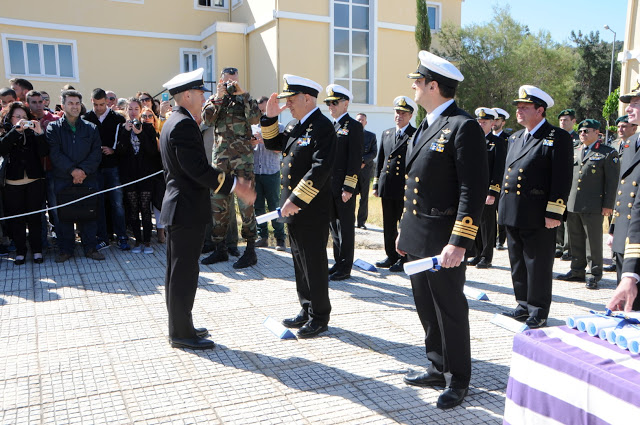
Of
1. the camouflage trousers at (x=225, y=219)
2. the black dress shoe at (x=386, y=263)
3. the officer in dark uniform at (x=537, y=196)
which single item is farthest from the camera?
the black dress shoe at (x=386, y=263)

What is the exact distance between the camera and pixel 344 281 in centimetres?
614

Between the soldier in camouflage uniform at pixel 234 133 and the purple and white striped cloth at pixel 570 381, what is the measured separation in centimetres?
448

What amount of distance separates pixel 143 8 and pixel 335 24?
7.33 m

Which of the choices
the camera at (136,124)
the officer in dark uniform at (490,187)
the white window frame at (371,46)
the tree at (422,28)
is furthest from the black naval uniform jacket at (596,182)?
the tree at (422,28)

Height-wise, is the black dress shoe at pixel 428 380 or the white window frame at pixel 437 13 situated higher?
the white window frame at pixel 437 13

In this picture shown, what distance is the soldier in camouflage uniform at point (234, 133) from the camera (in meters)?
6.23

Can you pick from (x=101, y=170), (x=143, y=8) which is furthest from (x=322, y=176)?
(x=143, y=8)

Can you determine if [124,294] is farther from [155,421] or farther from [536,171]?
[536,171]

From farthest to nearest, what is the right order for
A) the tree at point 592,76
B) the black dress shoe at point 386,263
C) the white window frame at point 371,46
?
the tree at point 592,76, the white window frame at point 371,46, the black dress shoe at point 386,263

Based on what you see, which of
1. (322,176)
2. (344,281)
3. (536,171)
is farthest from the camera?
(344,281)

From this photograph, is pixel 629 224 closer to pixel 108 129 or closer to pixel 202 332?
pixel 202 332

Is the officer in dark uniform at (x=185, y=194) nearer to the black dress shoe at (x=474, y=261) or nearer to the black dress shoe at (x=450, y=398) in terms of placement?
the black dress shoe at (x=450, y=398)

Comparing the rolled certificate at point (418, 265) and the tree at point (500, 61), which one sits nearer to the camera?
the rolled certificate at point (418, 265)

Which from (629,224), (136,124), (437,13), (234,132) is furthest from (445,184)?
(437,13)
